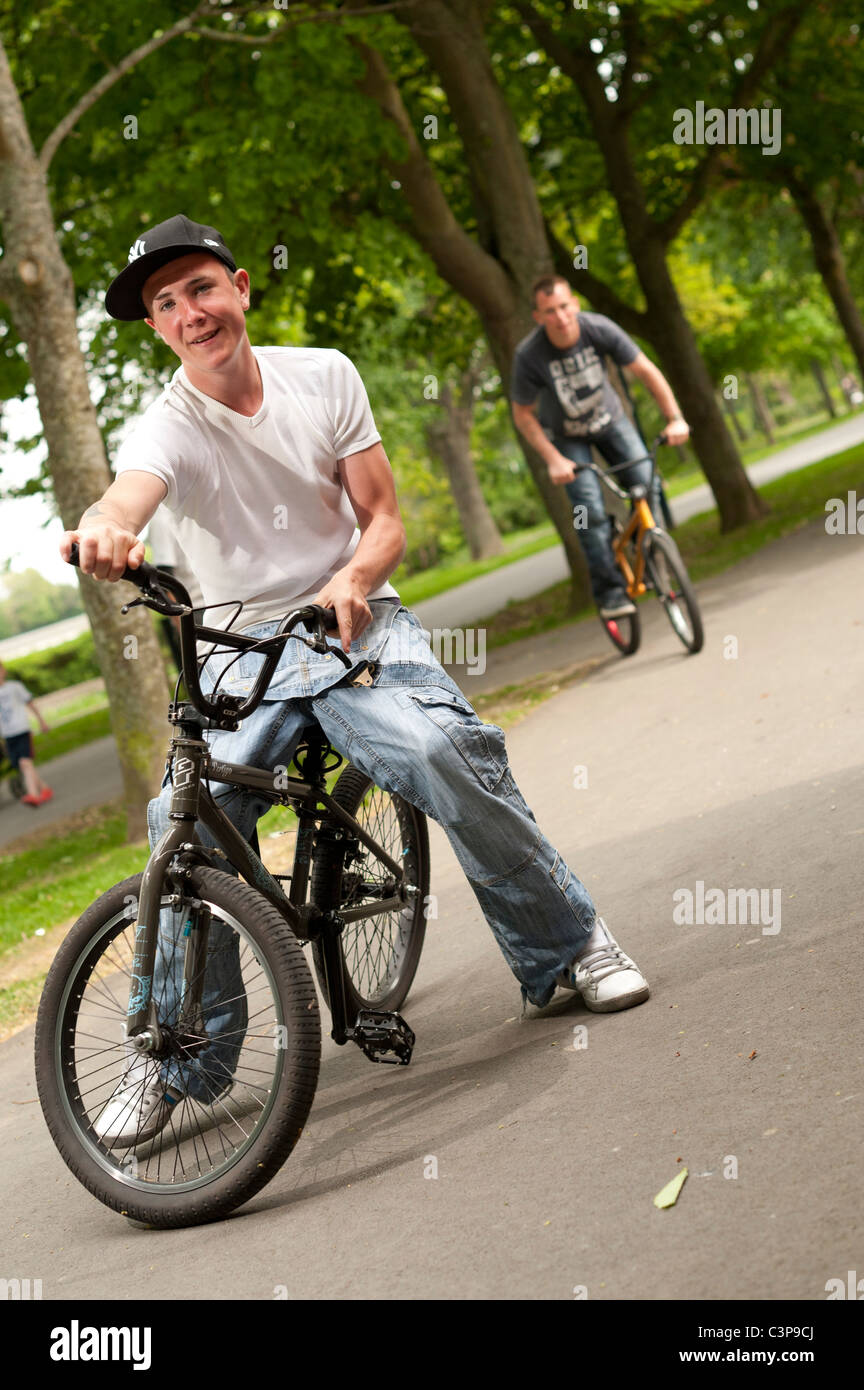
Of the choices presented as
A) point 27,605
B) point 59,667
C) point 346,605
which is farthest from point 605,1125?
point 27,605

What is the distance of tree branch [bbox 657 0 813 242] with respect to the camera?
18516mm

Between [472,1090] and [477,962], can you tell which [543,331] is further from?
[472,1090]

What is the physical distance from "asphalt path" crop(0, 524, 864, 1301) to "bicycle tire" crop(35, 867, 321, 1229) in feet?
0.38

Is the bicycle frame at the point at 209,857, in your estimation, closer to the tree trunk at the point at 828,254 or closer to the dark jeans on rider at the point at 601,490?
the dark jeans on rider at the point at 601,490

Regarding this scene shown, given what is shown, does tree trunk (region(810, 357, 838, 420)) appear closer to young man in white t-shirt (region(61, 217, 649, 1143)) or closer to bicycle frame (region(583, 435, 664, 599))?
bicycle frame (region(583, 435, 664, 599))

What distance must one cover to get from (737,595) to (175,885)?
8.80m

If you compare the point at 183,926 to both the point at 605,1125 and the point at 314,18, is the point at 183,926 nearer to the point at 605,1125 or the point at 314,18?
the point at 605,1125

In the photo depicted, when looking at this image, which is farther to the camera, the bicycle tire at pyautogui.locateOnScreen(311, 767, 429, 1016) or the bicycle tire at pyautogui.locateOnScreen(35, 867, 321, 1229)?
the bicycle tire at pyautogui.locateOnScreen(311, 767, 429, 1016)

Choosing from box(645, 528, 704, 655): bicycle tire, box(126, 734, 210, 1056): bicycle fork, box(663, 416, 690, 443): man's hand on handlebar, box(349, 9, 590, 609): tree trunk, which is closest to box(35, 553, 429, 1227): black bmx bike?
box(126, 734, 210, 1056): bicycle fork

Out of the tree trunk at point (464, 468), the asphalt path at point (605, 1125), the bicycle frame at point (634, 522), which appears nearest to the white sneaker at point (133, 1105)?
the asphalt path at point (605, 1125)

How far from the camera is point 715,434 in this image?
734 inches

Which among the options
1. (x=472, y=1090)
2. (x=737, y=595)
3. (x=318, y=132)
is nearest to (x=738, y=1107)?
(x=472, y=1090)

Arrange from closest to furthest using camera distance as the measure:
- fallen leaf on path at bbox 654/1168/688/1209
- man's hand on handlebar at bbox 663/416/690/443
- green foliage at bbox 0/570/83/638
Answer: fallen leaf on path at bbox 654/1168/688/1209, man's hand on handlebar at bbox 663/416/690/443, green foliage at bbox 0/570/83/638

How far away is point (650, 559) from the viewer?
9.75 m
